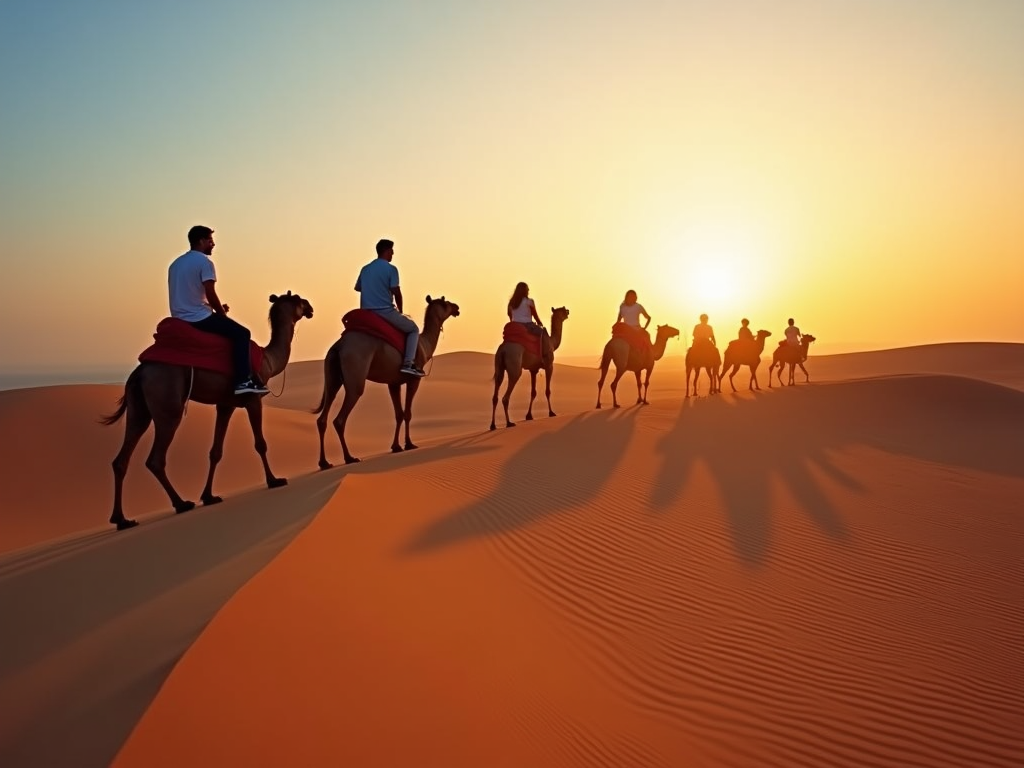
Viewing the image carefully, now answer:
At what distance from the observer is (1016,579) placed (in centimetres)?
641

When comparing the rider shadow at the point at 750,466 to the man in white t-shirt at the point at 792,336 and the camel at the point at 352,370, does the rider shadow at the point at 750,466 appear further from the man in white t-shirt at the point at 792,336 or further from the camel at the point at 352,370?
the man in white t-shirt at the point at 792,336

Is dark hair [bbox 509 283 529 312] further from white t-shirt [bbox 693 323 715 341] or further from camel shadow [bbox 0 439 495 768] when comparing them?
white t-shirt [bbox 693 323 715 341]

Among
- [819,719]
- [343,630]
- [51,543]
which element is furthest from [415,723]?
[51,543]

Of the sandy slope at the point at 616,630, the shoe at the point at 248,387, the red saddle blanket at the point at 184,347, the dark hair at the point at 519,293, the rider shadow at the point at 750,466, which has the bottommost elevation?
the sandy slope at the point at 616,630

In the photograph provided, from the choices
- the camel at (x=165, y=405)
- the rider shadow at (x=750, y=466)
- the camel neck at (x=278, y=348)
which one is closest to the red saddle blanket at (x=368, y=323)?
the camel neck at (x=278, y=348)

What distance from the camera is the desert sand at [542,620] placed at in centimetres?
376

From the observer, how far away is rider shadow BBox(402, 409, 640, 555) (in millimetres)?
7146

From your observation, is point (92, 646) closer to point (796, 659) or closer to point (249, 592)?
point (249, 592)

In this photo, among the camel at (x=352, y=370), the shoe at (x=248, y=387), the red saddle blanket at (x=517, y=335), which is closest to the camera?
the shoe at (x=248, y=387)

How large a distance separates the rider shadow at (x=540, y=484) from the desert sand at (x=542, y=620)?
58 millimetres

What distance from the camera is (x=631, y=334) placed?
60.8 ft

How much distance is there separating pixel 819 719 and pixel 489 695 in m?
1.91

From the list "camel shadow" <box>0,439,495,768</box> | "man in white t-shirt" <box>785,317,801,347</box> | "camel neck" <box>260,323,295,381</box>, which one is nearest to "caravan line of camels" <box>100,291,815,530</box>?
Answer: "camel neck" <box>260,323,295,381</box>

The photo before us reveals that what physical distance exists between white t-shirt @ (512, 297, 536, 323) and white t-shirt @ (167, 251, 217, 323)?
792 cm
